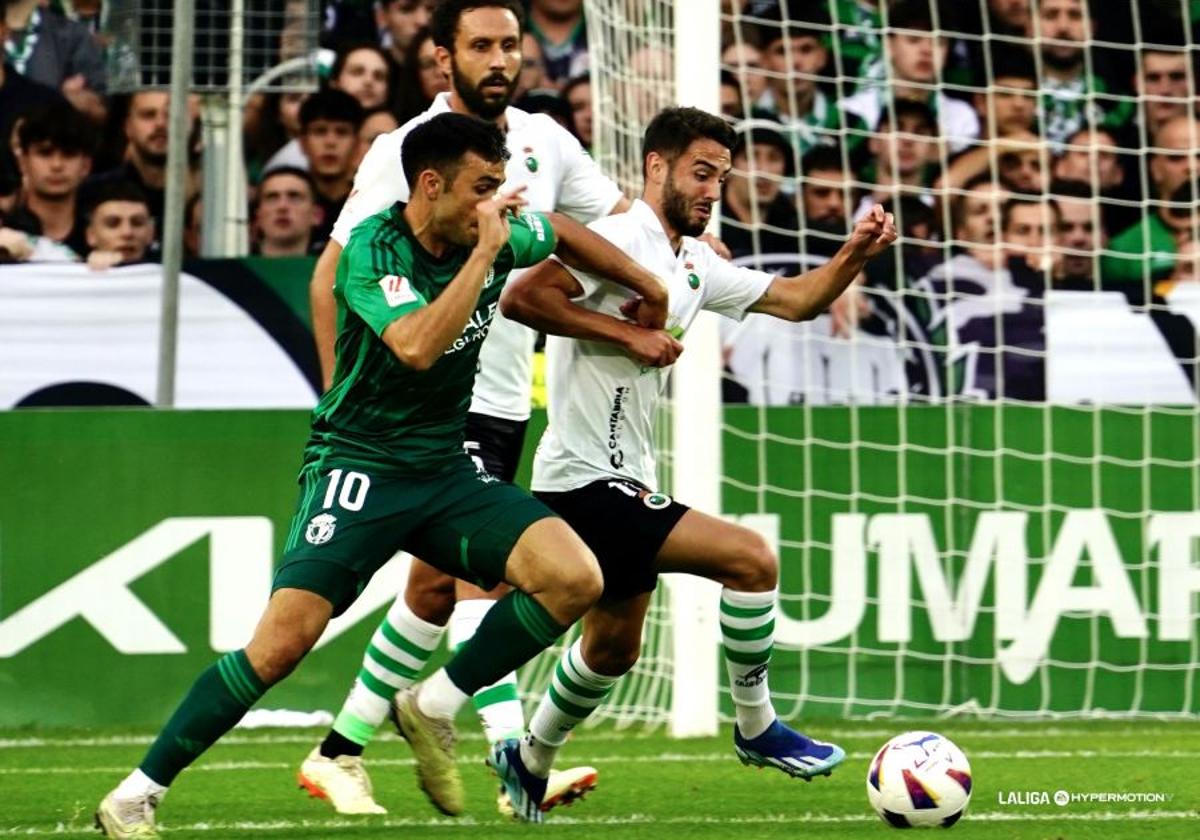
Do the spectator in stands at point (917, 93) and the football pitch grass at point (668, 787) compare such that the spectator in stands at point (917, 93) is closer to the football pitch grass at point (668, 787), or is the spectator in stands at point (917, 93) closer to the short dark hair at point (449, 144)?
the football pitch grass at point (668, 787)

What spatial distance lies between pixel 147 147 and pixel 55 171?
0.50m

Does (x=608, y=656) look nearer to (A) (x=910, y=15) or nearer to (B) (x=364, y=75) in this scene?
(B) (x=364, y=75)

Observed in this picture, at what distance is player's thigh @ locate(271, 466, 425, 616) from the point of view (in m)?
5.23

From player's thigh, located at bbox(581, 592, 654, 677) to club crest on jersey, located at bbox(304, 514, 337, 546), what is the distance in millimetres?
902

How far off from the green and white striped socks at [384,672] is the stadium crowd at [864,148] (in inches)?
160

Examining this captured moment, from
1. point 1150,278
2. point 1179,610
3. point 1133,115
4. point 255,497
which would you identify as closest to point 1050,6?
point 1133,115

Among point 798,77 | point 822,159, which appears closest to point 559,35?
point 798,77

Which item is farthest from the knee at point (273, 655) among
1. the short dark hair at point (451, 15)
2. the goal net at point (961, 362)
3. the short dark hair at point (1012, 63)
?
the short dark hair at point (1012, 63)

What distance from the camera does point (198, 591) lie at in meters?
8.80

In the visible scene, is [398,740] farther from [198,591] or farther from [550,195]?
[550,195]

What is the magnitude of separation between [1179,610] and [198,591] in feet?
13.8

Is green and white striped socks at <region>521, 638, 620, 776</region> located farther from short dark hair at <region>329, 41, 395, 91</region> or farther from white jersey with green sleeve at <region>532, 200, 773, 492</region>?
short dark hair at <region>329, 41, 395, 91</region>

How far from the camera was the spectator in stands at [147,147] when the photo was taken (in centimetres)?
1115

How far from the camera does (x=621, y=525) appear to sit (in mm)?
5781
